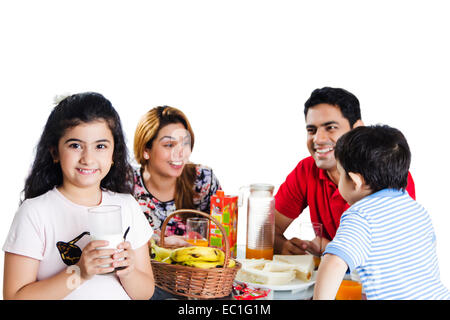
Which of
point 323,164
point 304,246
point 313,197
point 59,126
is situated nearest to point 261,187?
point 304,246

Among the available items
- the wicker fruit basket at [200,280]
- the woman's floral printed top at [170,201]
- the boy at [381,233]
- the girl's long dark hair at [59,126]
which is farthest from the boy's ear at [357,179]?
the woman's floral printed top at [170,201]

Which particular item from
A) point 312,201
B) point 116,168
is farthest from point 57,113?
point 312,201

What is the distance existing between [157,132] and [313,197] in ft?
3.22

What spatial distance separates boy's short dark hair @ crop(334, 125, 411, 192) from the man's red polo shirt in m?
0.84

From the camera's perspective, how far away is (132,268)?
1.46m

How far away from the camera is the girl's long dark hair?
152 cm

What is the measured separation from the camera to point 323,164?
246cm

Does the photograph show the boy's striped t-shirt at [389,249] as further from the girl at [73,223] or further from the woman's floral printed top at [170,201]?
the woman's floral printed top at [170,201]

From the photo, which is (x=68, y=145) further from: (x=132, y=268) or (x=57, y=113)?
(x=132, y=268)

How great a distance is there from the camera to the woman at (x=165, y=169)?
2.63 meters

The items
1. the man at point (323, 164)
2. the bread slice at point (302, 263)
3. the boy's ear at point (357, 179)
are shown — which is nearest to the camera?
the boy's ear at point (357, 179)

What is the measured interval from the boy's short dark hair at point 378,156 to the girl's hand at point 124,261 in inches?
32.6

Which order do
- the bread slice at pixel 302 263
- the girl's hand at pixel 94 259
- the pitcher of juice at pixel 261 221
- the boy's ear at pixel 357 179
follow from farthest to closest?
1. the pitcher of juice at pixel 261 221
2. the bread slice at pixel 302 263
3. the boy's ear at pixel 357 179
4. the girl's hand at pixel 94 259
